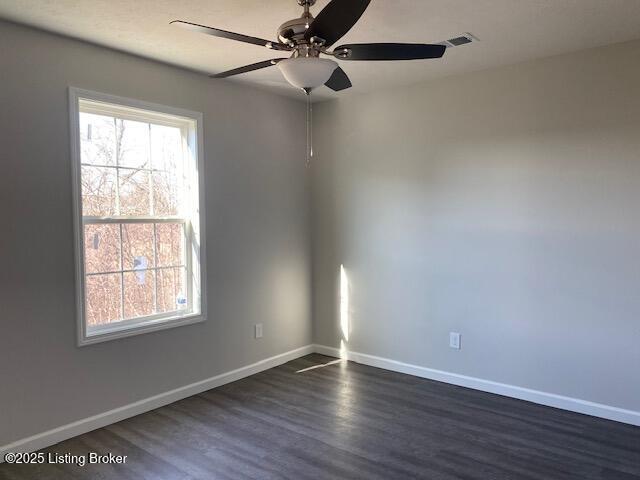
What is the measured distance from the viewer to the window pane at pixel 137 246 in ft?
10.8

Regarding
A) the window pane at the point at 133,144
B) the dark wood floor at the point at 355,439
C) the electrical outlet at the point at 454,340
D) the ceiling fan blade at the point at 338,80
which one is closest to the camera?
the ceiling fan blade at the point at 338,80

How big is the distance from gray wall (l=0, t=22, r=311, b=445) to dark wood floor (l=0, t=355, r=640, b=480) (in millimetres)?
306

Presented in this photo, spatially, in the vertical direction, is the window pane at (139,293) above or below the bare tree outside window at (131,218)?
below

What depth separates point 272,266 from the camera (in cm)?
432

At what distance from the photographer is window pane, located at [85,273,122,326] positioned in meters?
3.11

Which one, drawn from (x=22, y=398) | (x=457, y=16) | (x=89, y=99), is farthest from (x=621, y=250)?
(x=22, y=398)

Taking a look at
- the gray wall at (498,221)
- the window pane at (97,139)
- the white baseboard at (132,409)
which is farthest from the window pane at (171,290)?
the gray wall at (498,221)

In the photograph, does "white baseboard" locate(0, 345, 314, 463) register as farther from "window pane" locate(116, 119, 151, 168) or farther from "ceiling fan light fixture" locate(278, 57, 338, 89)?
"ceiling fan light fixture" locate(278, 57, 338, 89)

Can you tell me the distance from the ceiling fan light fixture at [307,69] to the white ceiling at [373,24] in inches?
23.0

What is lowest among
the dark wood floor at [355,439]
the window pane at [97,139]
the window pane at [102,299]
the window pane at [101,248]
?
the dark wood floor at [355,439]

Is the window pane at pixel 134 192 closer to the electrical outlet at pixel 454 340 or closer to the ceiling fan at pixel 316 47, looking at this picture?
the ceiling fan at pixel 316 47

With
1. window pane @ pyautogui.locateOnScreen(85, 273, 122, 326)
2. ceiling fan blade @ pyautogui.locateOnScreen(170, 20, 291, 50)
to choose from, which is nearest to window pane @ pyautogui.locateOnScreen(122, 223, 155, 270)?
window pane @ pyautogui.locateOnScreen(85, 273, 122, 326)

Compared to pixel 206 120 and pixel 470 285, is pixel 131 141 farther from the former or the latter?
pixel 470 285

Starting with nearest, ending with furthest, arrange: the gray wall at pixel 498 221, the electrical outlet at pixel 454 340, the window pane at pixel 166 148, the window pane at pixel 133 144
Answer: the gray wall at pixel 498 221
the window pane at pixel 133 144
the window pane at pixel 166 148
the electrical outlet at pixel 454 340
